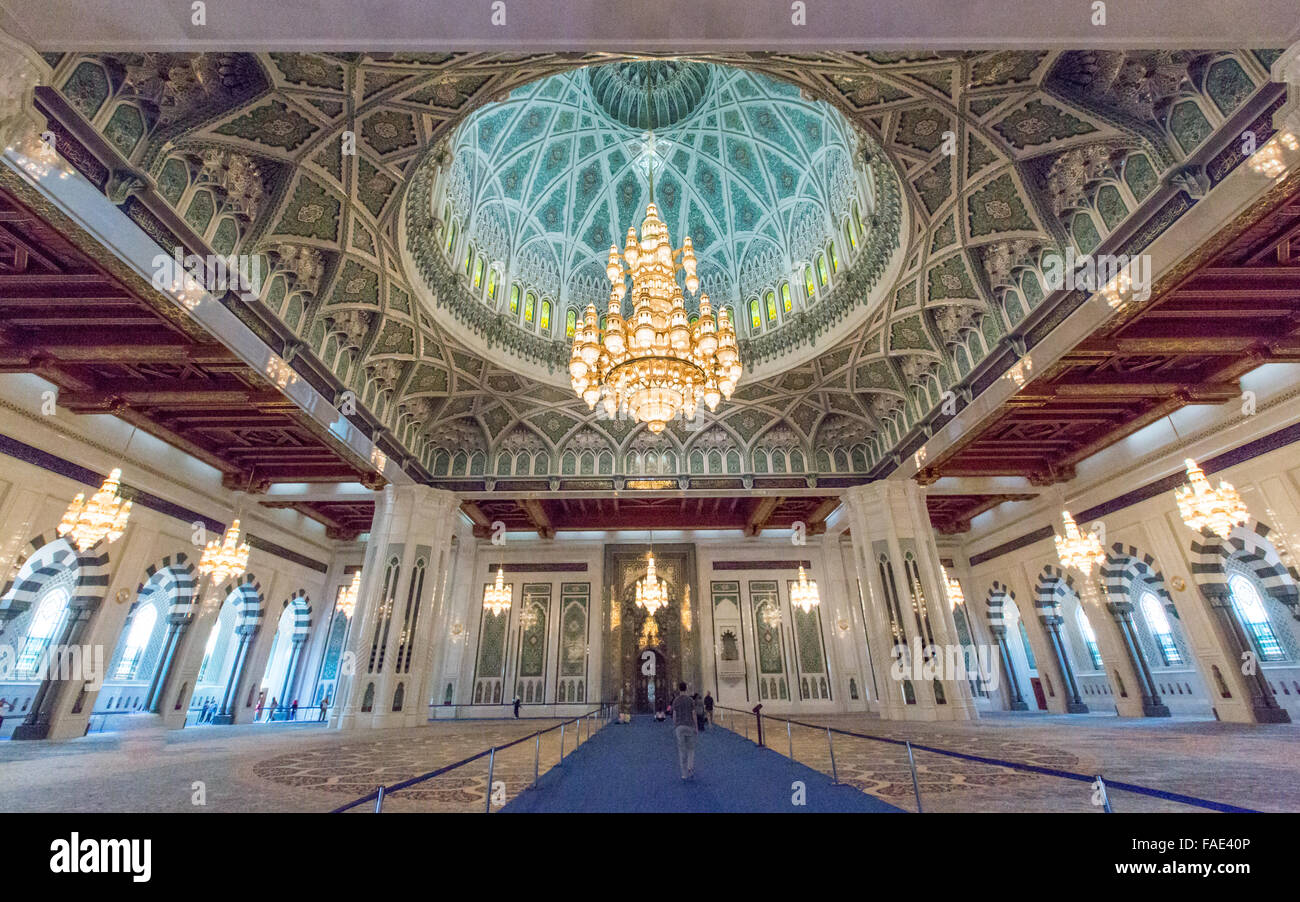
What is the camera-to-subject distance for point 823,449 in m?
14.8

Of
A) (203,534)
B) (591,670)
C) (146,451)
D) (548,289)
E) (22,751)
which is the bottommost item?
(22,751)

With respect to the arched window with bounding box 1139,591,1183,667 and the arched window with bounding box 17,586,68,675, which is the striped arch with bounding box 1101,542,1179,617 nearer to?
the arched window with bounding box 1139,591,1183,667

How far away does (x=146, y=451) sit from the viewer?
11.4 metres

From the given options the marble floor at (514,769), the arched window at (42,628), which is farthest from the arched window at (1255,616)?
the arched window at (42,628)

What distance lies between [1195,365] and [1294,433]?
1730 millimetres

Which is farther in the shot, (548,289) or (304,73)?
(548,289)

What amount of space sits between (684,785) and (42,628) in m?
18.5

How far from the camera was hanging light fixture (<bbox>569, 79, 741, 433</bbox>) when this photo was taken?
22.9 feet

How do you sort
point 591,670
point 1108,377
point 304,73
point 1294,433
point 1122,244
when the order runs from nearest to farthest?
point 304,73, point 1122,244, point 1294,433, point 1108,377, point 591,670

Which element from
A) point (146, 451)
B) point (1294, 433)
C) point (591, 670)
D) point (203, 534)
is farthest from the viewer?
point (591, 670)

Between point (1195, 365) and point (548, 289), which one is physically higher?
point (548, 289)

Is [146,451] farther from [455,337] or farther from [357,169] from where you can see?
[357,169]

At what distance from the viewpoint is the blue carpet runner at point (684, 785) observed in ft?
13.6

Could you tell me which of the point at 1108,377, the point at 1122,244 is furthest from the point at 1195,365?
the point at 1122,244
